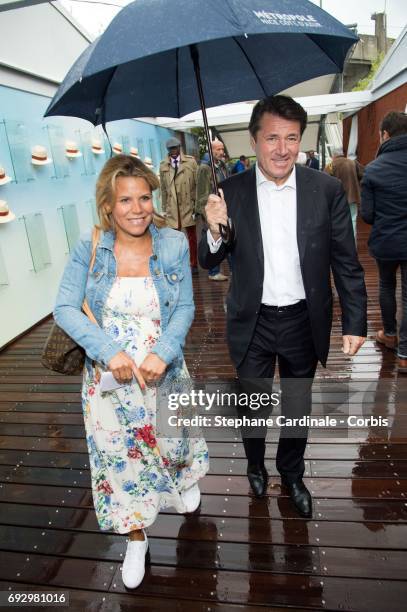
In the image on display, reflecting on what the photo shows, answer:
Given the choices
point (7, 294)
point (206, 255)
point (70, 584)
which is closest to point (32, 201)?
point (7, 294)

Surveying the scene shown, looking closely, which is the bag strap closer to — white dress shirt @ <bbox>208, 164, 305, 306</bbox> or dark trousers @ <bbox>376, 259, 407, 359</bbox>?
white dress shirt @ <bbox>208, 164, 305, 306</bbox>

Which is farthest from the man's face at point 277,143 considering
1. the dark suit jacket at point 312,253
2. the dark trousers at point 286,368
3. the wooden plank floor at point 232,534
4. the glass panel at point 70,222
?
the glass panel at point 70,222

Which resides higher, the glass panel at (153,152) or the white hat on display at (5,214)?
the glass panel at (153,152)

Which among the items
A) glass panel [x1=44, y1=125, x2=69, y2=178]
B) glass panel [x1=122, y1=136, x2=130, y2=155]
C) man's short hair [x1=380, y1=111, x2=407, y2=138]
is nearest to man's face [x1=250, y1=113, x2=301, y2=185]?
man's short hair [x1=380, y1=111, x2=407, y2=138]

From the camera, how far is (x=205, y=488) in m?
2.36

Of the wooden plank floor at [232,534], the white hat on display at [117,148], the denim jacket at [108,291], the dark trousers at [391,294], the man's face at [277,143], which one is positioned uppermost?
the white hat on display at [117,148]

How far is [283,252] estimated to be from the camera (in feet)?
5.92

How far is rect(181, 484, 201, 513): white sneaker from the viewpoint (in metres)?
2.18

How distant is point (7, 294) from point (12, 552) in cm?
316

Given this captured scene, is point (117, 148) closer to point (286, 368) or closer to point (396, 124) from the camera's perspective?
point (396, 124)

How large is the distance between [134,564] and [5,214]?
3729mm

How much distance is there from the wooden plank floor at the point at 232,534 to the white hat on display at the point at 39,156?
127 inches

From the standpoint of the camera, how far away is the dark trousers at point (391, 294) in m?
3.34

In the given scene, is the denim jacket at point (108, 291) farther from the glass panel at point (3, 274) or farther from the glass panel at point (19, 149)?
the glass panel at point (19, 149)
